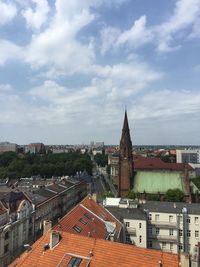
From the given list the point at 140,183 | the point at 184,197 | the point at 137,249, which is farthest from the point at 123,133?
the point at 137,249

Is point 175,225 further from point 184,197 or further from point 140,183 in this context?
point 140,183

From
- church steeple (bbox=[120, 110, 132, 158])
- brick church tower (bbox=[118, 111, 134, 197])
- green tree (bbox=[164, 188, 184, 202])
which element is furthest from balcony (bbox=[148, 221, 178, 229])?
church steeple (bbox=[120, 110, 132, 158])

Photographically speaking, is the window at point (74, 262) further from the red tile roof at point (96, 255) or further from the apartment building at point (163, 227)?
the apartment building at point (163, 227)

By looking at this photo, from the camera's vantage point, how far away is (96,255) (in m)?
30.3

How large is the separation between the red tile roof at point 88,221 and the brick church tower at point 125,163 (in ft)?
148

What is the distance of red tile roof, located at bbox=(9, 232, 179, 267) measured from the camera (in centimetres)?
2930

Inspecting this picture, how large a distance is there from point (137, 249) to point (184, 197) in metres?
62.4

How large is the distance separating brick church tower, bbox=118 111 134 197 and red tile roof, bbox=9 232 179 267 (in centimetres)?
6851

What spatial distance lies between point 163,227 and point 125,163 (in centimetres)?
4255

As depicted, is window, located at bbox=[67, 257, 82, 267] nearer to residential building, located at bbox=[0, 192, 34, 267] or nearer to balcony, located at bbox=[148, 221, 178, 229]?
residential building, located at bbox=[0, 192, 34, 267]

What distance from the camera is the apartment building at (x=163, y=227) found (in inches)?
2264

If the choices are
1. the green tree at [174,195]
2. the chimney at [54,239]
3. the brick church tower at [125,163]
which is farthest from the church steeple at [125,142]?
the chimney at [54,239]

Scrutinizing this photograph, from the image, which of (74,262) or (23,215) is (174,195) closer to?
(23,215)

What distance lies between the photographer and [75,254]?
3067 centimetres
